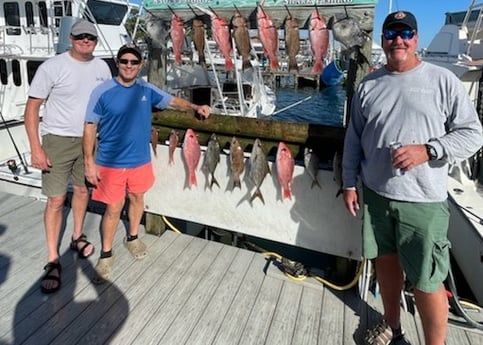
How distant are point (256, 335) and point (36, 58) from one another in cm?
956

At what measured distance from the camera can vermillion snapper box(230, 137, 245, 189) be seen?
3.06 m

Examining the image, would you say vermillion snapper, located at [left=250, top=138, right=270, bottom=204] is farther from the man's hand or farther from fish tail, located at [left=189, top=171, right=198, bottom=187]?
the man's hand

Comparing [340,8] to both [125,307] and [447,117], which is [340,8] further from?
[125,307]

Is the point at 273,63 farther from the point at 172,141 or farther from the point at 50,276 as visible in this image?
the point at 50,276

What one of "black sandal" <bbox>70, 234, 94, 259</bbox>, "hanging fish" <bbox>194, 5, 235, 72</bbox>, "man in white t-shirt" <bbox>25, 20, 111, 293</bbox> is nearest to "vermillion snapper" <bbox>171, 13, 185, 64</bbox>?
"hanging fish" <bbox>194, 5, 235, 72</bbox>

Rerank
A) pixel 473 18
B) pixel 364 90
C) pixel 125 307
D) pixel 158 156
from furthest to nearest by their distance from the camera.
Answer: pixel 473 18 < pixel 158 156 < pixel 125 307 < pixel 364 90

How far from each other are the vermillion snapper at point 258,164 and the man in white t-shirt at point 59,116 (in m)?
1.29

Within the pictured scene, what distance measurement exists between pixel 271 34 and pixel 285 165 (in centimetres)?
95

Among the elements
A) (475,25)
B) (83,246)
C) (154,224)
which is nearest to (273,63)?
(154,224)

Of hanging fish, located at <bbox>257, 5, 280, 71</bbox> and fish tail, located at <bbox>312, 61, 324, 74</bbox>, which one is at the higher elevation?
hanging fish, located at <bbox>257, 5, 280, 71</bbox>

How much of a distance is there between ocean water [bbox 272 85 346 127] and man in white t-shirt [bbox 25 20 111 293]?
1356 cm

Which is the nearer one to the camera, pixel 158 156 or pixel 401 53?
pixel 401 53

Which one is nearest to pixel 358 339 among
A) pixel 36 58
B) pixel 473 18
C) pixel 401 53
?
pixel 401 53

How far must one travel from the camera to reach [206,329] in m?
2.49
